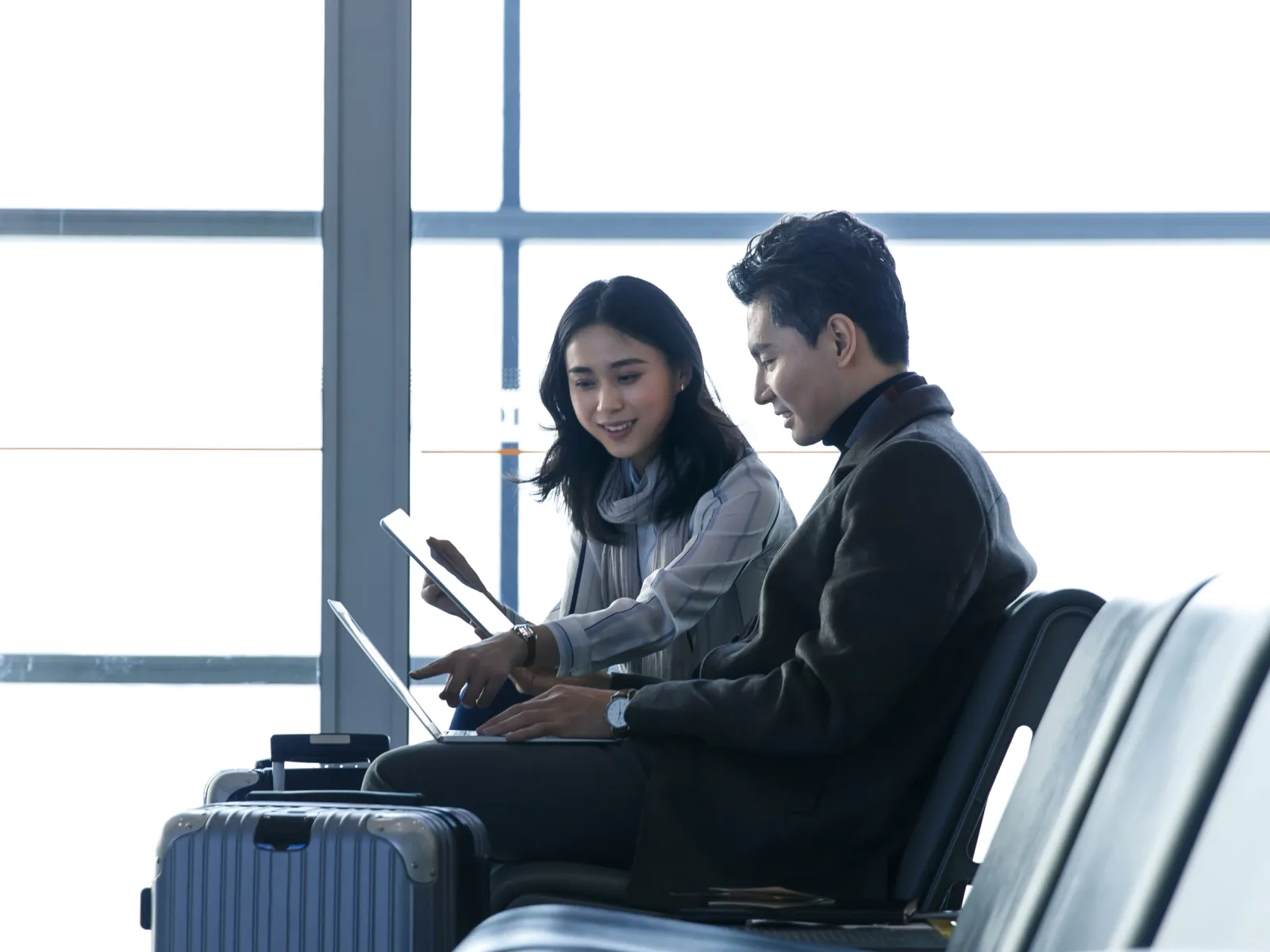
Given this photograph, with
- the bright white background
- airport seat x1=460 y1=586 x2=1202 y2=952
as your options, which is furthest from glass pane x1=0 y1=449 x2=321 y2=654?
airport seat x1=460 y1=586 x2=1202 y2=952

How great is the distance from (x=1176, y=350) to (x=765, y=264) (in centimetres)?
156

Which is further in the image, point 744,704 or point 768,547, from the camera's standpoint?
point 768,547

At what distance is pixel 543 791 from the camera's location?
5.06ft

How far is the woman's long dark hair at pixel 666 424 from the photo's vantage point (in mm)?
2111

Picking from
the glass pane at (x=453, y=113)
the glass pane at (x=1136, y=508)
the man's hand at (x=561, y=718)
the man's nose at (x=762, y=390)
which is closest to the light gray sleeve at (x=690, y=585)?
the man's hand at (x=561, y=718)

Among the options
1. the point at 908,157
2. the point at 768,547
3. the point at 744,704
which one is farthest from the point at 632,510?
the point at 908,157

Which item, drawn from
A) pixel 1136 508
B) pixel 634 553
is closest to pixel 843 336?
pixel 634 553

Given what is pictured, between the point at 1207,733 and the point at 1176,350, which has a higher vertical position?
→ the point at 1176,350

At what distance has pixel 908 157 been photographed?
9.33ft

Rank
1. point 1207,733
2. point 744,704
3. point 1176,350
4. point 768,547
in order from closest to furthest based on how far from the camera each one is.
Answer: point 1207,733 → point 744,704 → point 768,547 → point 1176,350

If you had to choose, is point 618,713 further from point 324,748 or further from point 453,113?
point 453,113

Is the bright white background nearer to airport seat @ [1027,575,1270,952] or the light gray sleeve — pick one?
the light gray sleeve

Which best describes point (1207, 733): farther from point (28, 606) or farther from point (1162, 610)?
point (28, 606)

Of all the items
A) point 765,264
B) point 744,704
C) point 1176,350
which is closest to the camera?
point 744,704
